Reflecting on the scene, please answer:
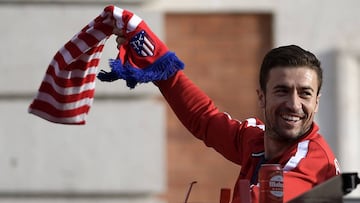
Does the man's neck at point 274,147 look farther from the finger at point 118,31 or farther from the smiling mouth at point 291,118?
the finger at point 118,31

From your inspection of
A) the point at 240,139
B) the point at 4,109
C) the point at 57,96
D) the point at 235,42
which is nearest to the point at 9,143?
the point at 4,109

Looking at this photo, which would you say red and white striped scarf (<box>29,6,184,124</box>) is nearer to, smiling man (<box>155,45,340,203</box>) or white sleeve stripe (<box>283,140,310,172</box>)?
smiling man (<box>155,45,340,203</box>)

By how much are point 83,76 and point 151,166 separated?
2739 mm

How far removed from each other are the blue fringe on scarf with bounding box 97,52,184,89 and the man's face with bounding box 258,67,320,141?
0.52 meters

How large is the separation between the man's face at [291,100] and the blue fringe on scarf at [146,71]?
0.52 metres

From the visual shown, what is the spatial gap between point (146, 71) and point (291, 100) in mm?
679

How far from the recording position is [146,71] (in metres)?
4.58

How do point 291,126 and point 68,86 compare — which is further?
point 68,86

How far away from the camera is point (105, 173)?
755cm

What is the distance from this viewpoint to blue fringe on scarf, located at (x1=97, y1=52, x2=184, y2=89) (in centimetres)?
456

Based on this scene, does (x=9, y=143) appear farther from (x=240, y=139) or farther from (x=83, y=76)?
(x=240, y=139)

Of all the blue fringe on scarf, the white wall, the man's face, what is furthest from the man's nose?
the white wall

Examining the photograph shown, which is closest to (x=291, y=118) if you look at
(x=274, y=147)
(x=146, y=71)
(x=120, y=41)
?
(x=274, y=147)

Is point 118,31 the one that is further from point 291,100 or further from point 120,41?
point 291,100
